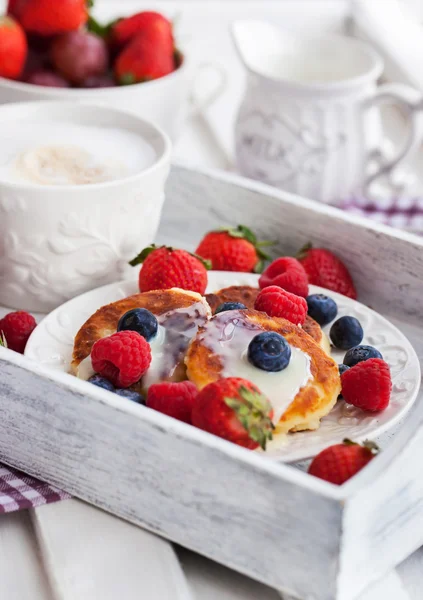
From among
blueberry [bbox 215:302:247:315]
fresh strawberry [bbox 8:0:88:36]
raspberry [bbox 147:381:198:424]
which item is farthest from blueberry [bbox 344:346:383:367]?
fresh strawberry [bbox 8:0:88:36]

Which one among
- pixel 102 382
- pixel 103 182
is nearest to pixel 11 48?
pixel 103 182

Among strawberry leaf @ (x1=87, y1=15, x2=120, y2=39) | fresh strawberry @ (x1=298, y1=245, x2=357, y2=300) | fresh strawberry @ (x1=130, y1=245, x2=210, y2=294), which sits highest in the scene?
fresh strawberry @ (x1=298, y1=245, x2=357, y2=300)

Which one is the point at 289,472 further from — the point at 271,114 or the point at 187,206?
the point at 271,114

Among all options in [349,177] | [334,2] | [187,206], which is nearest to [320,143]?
[349,177]

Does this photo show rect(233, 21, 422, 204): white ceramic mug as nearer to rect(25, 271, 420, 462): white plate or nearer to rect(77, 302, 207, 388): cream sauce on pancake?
rect(25, 271, 420, 462): white plate

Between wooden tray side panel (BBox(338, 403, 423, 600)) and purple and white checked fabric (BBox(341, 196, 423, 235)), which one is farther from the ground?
wooden tray side panel (BBox(338, 403, 423, 600))

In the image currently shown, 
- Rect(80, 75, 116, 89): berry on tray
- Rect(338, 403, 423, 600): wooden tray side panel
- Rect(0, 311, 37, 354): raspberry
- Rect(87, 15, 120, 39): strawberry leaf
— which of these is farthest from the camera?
Rect(87, 15, 120, 39): strawberry leaf

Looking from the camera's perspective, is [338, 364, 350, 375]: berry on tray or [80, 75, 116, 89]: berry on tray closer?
[338, 364, 350, 375]: berry on tray

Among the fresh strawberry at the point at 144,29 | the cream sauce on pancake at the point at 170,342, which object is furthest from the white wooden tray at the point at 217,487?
the fresh strawberry at the point at 144,29
